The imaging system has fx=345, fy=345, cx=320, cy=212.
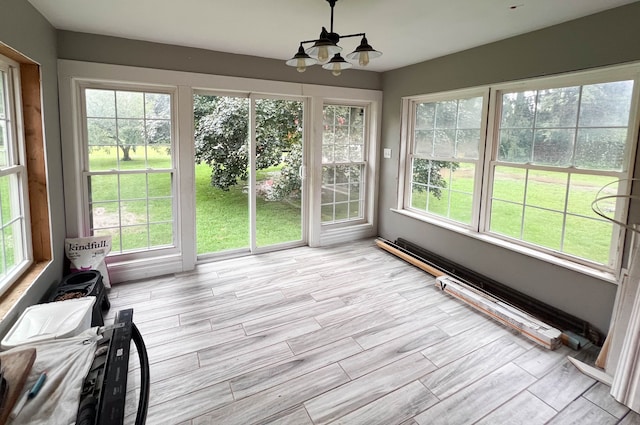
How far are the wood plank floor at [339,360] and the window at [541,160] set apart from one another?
2.95 ft

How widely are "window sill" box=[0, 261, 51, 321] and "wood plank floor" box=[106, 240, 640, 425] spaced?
2.16 ft

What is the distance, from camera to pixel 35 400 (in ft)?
4.48

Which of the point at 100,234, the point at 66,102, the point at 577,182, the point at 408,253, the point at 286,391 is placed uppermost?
the point at 66,102

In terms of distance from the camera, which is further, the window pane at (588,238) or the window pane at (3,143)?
the window pane at (588,238)

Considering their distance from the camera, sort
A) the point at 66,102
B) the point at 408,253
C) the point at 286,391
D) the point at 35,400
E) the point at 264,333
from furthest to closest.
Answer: the point at 408,253 → the point at 66,102 → the point at 264,333 → the point at 286,391 → the point at 35,400

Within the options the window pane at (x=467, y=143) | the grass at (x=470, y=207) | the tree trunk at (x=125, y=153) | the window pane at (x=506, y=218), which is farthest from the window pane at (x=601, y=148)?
the tree trunk at (x=125, y=153)

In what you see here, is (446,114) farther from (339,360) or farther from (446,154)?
(339,360)

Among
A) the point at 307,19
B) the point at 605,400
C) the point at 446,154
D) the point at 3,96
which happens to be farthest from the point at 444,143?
the point at 3,96

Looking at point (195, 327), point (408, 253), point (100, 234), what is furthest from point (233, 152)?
point (195, 327)

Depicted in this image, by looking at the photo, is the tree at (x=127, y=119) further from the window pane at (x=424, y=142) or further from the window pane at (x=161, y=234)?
the window pane at (x=424, y=142)

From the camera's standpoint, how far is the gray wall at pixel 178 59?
318cm

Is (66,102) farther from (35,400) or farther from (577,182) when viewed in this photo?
(577,182)

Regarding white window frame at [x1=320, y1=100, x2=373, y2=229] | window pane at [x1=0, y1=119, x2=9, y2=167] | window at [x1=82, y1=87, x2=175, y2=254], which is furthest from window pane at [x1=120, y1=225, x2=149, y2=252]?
white window frame at [x1=320, y1=100, x2=373, y2=229]

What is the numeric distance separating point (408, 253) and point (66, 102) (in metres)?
3.95
